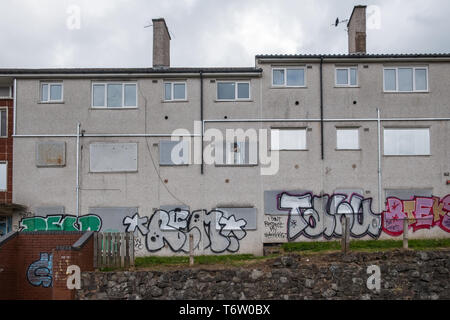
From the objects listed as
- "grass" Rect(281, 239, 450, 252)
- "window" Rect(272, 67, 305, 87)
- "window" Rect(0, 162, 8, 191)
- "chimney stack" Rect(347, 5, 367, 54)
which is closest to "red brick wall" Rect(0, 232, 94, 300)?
"window" Rect(0, 162, 8, 191)

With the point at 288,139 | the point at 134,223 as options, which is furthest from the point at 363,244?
the point at 134,223

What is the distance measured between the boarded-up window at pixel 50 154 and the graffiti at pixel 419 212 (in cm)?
1460

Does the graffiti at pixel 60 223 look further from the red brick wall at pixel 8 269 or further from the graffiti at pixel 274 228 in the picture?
the graffiti at pixel 274 228

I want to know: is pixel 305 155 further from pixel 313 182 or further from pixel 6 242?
pixel 6 242

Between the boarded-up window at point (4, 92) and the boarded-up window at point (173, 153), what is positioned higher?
the boarded-up window at point (4, 92)

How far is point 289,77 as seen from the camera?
19.8m

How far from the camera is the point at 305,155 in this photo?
1936 cm

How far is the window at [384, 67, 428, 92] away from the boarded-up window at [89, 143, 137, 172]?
11969mm

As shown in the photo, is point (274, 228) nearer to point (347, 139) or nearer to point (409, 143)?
point (347, 139)

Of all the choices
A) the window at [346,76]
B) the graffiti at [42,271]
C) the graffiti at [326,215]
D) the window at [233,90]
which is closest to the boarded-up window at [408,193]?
the graffiti at [326,215]

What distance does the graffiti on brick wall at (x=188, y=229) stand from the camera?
1886cm

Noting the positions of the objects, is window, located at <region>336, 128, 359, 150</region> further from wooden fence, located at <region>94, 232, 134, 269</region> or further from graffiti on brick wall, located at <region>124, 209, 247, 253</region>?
wooden fence, located at <region>94, 232, 134, 269</region>

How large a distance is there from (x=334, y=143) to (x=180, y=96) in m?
7.33

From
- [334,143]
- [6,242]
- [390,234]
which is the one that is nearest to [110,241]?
[6,242]
